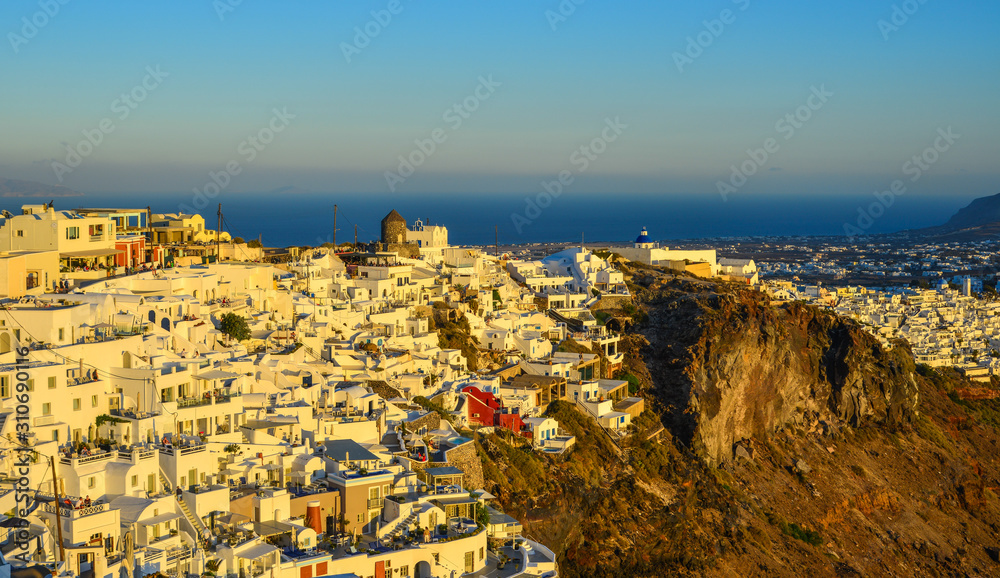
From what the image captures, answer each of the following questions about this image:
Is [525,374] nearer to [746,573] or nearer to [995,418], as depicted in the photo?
[746,573]

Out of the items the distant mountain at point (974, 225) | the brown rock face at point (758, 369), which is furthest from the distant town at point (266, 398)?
the distant mountain at point (974, 225)

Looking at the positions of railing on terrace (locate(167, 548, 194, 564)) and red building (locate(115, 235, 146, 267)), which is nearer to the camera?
railing on terrace (locate(167, 548, 194, 564))

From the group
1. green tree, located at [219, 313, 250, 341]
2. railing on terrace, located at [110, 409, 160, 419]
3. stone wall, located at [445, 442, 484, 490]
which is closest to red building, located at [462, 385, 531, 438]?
stone wall, located at [445, 442, 484, 490]

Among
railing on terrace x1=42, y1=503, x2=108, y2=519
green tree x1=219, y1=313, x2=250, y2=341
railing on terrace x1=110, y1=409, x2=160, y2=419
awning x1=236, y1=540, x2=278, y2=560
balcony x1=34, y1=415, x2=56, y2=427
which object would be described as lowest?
awning x1=236, y1=540, x2=278, y2=560

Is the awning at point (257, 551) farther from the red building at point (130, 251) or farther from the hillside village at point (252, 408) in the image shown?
the red building at point (130, 251)

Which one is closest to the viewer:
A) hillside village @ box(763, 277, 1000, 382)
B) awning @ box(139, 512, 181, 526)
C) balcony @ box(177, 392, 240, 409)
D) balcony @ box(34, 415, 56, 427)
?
awning @ box(139, 512, 181, 526)

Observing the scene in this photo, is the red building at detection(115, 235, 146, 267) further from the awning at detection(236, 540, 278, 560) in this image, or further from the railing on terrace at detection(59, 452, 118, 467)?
the awning at detection(236, 540, 278, 560)
